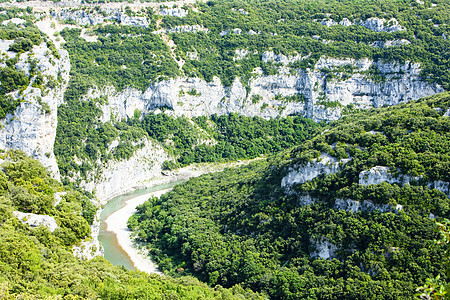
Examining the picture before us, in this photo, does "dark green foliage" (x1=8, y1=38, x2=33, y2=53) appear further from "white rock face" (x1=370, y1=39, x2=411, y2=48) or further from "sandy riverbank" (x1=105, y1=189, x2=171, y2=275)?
"white rock face" (x1=370, y1=39, x2=411, y2=48)

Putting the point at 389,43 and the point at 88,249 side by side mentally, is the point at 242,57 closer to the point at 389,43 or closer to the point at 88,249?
the point at 389,43

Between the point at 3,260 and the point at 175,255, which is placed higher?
the point at 3,260

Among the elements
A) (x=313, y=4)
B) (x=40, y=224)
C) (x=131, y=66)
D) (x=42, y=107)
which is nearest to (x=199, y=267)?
(x=40, y=224)

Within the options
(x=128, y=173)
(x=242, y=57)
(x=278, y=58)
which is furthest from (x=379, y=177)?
(x=242, y=57)

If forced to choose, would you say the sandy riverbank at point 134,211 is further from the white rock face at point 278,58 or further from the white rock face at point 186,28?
the white rock face at point 186,28

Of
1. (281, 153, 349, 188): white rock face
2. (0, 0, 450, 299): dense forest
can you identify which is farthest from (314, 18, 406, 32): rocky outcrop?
(281, 153, 349, 188): white rock face

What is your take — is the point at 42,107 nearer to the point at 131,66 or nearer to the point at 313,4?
the point at 131,66
